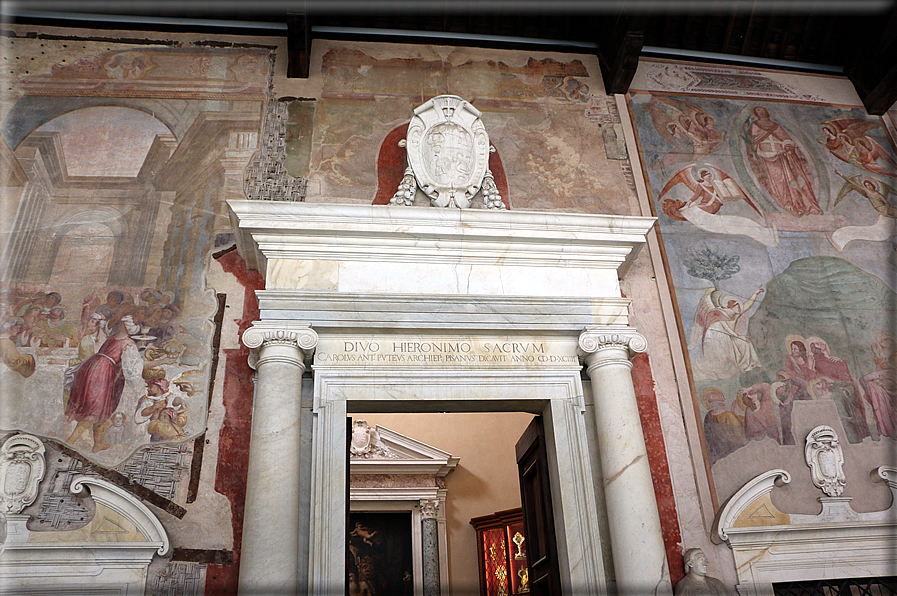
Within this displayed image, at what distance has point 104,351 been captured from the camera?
5.20 m

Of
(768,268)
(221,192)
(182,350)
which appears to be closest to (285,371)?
(182,350)

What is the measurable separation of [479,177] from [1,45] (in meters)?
4.46

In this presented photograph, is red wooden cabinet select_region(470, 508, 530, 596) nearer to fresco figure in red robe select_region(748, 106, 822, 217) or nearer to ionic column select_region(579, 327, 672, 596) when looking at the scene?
ionic column select_region(579, 327, 672, 596)

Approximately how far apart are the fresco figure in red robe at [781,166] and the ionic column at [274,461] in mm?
4480

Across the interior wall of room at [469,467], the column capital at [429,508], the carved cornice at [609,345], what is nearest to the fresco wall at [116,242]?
the carved cornice at [609,345]

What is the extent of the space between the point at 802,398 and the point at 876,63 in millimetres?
3795

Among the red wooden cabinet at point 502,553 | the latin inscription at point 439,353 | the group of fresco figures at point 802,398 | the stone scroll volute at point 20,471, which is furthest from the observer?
the red wooden cabinet at point 502,553

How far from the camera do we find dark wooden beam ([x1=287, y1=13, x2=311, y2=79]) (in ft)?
20.9

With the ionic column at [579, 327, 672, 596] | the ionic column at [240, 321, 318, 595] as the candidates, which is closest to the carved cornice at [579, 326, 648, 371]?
the ionic column at [579, 327, 672, 596]

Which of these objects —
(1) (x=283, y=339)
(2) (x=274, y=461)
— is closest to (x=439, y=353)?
(1) (x=283, y=339)

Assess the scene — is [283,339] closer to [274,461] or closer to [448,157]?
[274,461]

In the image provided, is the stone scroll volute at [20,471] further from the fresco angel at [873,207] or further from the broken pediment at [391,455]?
the fresco angel at [873,207]

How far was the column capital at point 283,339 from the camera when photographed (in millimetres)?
4883

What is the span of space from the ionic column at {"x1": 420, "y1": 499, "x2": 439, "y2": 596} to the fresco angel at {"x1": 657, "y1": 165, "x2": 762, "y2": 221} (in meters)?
4.95
